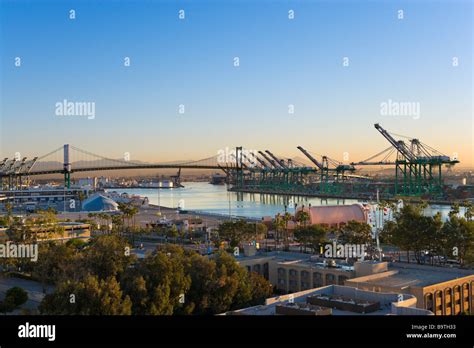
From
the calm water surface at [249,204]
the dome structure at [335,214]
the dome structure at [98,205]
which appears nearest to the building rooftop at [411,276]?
the dome structure at [335,214]

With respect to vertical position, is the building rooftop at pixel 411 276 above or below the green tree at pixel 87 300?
below

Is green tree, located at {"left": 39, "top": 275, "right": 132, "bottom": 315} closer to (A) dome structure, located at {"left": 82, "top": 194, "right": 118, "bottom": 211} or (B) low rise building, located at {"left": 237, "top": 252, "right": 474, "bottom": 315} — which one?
(B) low rise building, located at {"left": 237, "top": 252, "right": 474, "bottom": 315}

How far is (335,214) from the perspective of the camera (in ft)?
A: 68.2

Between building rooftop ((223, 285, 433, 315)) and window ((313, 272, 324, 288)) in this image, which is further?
window ((313, 272, 324, 288))

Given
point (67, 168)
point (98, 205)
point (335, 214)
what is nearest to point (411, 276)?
A: point (335, 214)

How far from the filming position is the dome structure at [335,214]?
2058 centimetres

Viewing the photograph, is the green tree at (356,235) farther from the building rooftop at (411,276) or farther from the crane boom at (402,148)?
the crane boom at (402,148)

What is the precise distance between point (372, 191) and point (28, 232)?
130 feet

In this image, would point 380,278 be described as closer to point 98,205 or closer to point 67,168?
point 98,205

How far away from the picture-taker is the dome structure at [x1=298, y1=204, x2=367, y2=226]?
67.5 feet

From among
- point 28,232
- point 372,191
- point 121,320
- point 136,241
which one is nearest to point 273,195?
point 372,191

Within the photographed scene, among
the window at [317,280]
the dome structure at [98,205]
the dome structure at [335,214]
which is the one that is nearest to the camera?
the window at [317,280]

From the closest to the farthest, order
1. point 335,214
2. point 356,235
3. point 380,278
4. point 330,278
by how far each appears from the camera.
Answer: point 380,278, point 330,278, point 356,235, point 335,214

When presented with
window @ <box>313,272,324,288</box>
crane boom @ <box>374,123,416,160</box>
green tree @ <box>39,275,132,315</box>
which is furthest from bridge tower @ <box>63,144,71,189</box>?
green tree @ <box>39,275,132,315</box>
